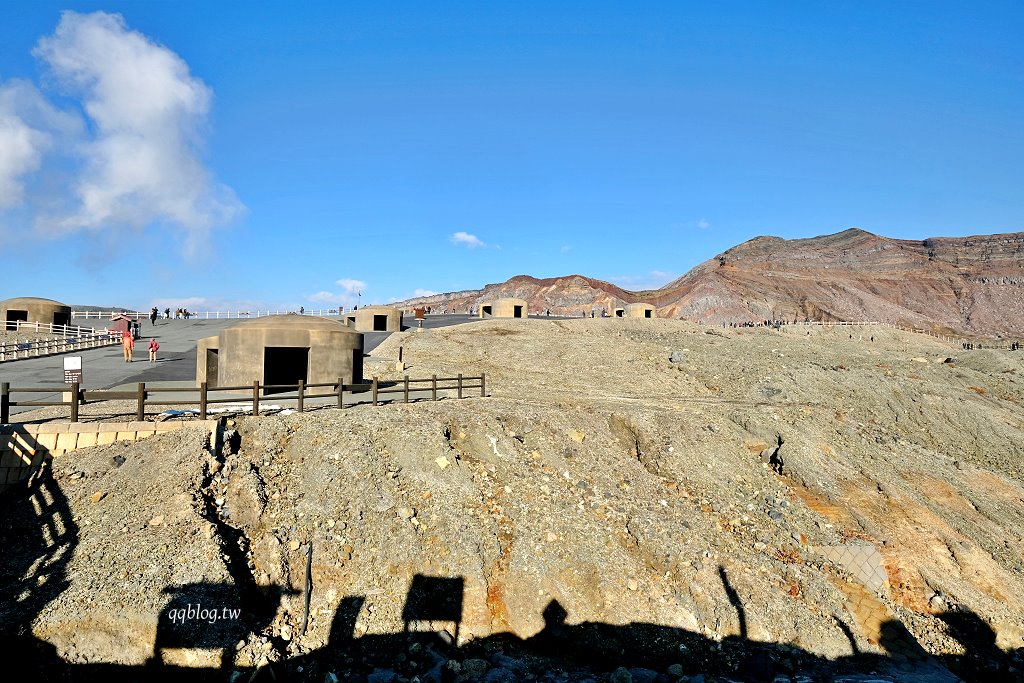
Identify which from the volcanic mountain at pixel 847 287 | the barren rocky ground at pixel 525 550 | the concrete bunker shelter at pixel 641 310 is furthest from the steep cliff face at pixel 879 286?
the barren rocky ground at pixel 525 550

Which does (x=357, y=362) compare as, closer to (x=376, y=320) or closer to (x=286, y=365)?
(x=286, y=365)

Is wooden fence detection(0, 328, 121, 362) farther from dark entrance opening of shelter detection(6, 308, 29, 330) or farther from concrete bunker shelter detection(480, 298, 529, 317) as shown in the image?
concrete bunker shelter detection(480, 298, 529, 317)

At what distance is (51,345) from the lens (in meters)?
31.8

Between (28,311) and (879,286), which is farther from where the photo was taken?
(879,286)

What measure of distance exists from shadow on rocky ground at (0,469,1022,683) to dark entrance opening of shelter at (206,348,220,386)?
10418 mm

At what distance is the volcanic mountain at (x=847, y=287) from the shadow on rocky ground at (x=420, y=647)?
8828 cm

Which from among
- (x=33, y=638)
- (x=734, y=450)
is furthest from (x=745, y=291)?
(x=33, y=638)

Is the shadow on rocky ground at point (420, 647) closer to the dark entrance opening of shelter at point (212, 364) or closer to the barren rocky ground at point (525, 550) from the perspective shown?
the barren rocky ground at point (525, 550)

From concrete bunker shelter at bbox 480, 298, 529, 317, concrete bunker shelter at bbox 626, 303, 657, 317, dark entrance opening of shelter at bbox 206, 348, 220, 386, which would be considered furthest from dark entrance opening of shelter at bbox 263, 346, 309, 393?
concrete bunker shelter at bbox 626, 303, 657, 317

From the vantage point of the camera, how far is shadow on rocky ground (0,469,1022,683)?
880 cm

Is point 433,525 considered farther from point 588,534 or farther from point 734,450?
point 734,450

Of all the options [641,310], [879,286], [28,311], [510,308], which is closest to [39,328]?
[28,311]

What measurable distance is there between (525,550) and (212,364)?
16237mm

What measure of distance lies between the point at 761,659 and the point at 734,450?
844 cm
